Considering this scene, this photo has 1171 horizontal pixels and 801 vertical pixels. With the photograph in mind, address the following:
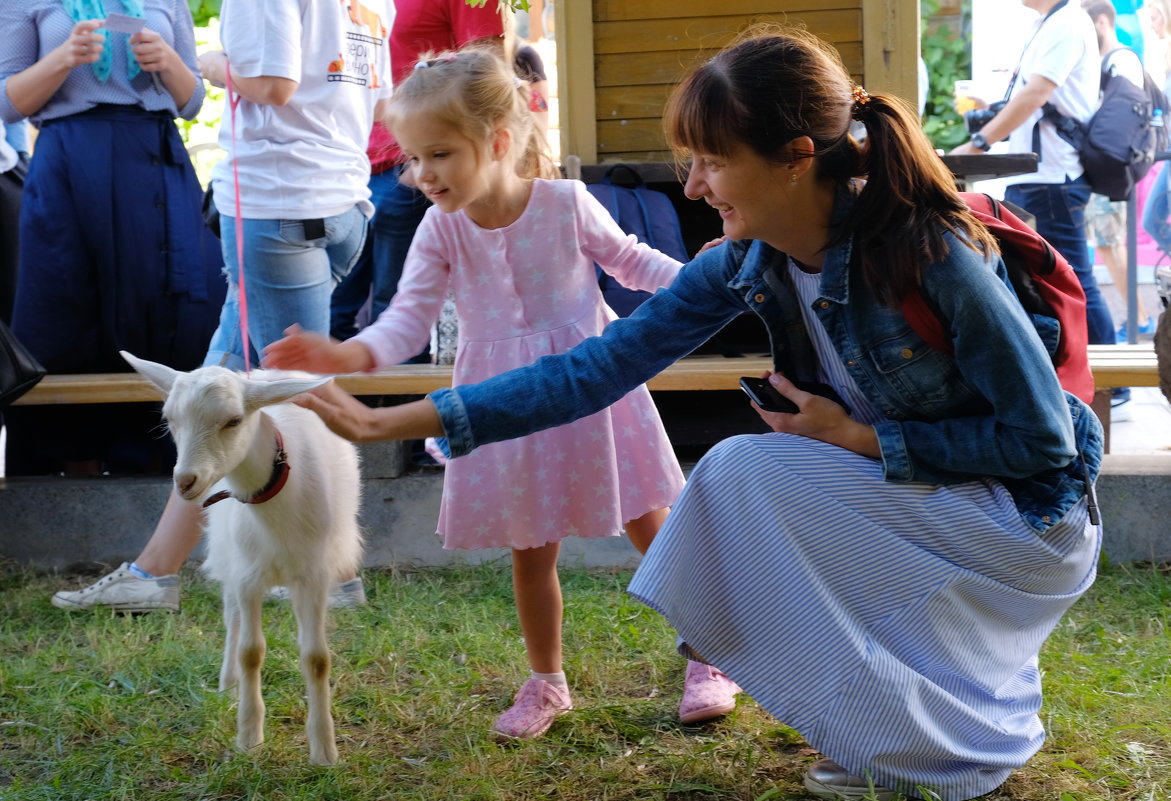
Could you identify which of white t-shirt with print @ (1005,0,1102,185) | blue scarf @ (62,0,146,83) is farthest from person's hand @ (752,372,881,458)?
white t-shirt with print @ (1005,0,1102,185)

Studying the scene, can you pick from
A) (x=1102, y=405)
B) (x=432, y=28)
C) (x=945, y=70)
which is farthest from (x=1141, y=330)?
(x=432, y=28)

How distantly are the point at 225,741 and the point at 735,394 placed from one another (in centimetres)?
320

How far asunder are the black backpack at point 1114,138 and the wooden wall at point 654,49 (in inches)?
83.0

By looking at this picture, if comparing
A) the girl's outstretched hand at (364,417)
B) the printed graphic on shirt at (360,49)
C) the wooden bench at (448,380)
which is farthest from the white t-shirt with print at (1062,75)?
the girl's outstretched hand at (364,417)

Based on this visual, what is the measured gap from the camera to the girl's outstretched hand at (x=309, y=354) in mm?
2518

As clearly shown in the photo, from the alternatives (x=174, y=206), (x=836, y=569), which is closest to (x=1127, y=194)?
(x=174, y=206)

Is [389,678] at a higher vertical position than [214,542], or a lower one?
lower

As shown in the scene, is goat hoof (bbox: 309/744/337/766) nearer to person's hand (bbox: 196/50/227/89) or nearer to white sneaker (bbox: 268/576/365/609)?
white sneaker (bbox: 268/576/365/609)

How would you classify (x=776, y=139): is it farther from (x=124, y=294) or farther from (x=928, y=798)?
(x=124, y=294)

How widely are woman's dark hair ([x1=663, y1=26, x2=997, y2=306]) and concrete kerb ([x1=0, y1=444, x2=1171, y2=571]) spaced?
2.65 metres

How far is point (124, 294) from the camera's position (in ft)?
17.0

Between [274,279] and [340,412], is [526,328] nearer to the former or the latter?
[340,412]

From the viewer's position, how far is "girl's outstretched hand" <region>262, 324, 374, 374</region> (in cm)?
252

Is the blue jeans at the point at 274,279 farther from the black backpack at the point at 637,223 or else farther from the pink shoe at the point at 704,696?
the pink shoe at the point at 704,696
